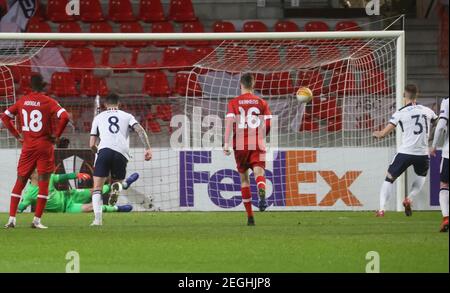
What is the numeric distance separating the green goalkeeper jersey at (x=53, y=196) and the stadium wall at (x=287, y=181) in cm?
81

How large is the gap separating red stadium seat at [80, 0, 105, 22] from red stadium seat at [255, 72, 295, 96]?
5263 millimetres

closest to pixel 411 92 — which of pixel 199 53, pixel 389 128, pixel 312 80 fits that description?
pixel 389 128

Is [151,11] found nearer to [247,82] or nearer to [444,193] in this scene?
[247,82]

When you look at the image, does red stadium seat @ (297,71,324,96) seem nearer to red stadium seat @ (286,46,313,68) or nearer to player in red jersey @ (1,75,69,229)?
red stadium seat @ (286,46,313,68)

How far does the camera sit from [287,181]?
17.3 meters

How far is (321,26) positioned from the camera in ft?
76.2

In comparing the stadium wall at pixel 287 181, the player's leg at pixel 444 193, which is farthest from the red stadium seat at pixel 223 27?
the player's leg at pixel 444 193

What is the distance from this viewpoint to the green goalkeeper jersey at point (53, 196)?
16219 mm

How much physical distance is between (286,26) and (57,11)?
546cm

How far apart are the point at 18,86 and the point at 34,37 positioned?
565cm

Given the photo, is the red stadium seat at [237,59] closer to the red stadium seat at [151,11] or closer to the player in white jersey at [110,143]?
the red stadium seat at [151,11]

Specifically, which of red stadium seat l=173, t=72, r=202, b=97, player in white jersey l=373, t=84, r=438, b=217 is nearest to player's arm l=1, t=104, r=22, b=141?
player in white jersey l=373, t=84, r=438, b=217
